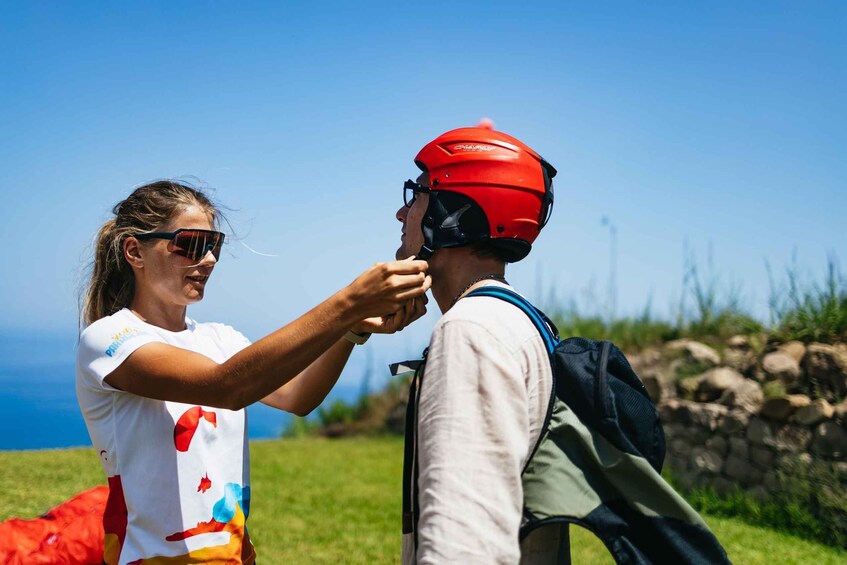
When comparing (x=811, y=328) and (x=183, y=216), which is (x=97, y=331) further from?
(x=811, y=328)

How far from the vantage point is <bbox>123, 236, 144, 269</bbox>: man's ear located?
349cm

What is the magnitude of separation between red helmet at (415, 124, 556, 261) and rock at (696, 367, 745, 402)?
742 cm

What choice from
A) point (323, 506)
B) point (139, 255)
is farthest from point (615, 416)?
point (323, 506)

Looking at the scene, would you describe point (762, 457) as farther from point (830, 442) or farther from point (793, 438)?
point (830, 442)

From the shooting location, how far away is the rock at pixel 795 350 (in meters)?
9.23

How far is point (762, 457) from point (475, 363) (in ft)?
24.7

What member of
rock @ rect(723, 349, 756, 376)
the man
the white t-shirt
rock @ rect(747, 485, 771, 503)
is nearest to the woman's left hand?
the man

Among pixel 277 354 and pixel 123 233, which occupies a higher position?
pixel 123 233

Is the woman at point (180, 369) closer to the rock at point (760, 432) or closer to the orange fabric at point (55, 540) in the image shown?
the orange fabric at point (55, 540)

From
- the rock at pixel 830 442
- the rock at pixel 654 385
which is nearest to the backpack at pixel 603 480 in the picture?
the rock at pixel 830 442

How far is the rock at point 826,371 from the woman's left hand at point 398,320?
7025 mm

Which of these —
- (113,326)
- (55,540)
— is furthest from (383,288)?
(55,540)

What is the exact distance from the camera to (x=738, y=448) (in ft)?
29.5

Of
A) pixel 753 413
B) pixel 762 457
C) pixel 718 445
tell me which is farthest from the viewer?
pixel 718 445
